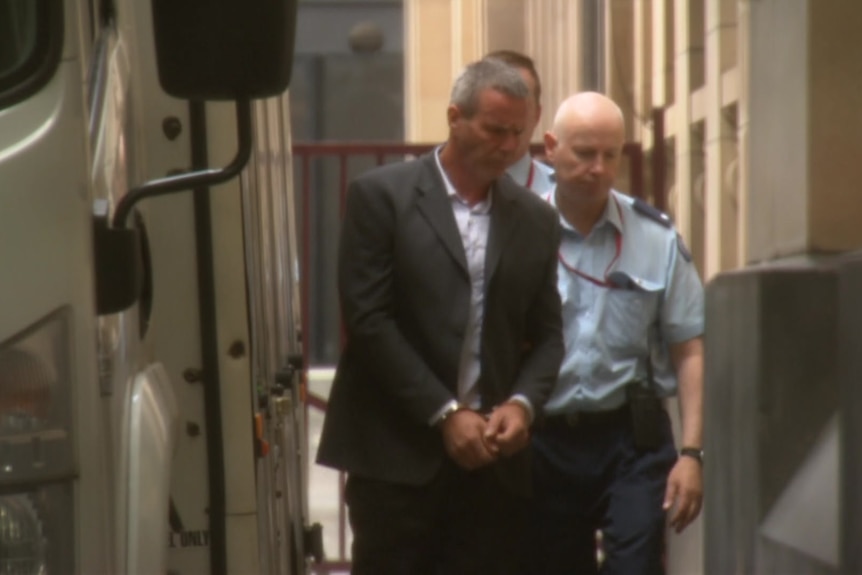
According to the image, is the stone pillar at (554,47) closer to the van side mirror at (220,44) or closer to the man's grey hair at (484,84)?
the man's grey hair at (484,84)

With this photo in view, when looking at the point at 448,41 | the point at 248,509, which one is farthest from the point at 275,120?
the point at 448,41

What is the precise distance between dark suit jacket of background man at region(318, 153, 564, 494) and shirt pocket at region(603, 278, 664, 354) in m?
0.36

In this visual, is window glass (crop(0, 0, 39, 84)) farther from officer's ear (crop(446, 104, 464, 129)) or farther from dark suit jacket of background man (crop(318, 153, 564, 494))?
officer's ear (crop(446, 104, 464, 129))

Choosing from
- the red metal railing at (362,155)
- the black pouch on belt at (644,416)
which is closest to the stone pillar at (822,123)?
the black pouch on belt at (644,416)

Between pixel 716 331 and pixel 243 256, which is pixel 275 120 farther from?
pixel 243 256

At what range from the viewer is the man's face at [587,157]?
6418mm

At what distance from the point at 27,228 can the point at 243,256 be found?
1.60 meters

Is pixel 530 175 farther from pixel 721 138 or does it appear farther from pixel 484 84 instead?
pixel 721 138

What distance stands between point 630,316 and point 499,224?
2.05 ft

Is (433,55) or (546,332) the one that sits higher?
(433,55)

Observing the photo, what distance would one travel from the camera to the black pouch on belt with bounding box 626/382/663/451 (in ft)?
20.5

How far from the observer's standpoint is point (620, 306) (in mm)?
6336

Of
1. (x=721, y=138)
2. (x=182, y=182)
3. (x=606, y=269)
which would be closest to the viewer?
(x=182, y=182)

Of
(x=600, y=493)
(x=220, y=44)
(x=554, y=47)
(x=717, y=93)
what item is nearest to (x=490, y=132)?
(x=600, y=493)
